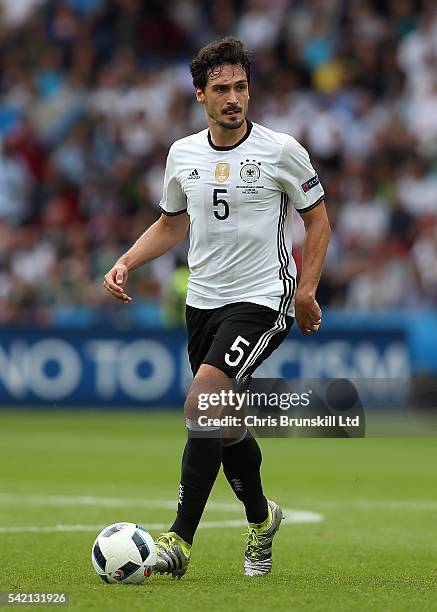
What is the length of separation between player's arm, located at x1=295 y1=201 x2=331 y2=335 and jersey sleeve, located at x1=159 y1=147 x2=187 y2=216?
668 mm

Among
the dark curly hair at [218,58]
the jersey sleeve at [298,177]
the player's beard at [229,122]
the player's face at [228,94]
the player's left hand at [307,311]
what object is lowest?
the player's left hand at [307,311]

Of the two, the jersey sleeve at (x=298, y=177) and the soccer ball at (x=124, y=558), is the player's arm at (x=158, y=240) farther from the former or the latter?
the soccer ball at (x=124, y=558)

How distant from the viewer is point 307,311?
602cm

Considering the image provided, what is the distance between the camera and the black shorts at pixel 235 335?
5.93m

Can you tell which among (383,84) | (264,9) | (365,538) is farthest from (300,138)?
(365,538)

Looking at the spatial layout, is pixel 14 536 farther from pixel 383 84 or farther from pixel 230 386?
pixel 383 84

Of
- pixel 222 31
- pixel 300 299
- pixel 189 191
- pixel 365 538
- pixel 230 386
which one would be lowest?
pixel 365 538

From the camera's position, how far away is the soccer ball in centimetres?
577

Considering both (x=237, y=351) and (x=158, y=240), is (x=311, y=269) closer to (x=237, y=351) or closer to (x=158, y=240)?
(x=237, y=351)

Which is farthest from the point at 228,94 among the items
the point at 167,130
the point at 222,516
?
the point at 167,130

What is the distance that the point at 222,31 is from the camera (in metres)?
20.8

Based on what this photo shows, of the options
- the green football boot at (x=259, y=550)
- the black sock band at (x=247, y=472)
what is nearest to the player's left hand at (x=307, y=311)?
the black sock band at (x=247, y=472)

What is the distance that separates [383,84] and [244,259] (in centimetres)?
1303

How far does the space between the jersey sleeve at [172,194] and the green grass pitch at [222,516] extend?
1754mm
